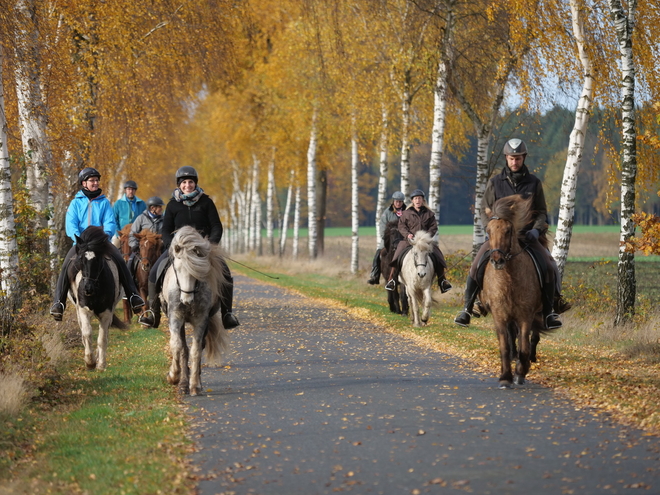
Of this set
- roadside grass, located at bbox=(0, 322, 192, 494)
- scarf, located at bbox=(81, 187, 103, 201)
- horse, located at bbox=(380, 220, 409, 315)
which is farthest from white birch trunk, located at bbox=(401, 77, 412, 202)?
roadside grass, located at bbox=(0, 322, 192, 494)

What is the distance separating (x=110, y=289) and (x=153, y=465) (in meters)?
6.00

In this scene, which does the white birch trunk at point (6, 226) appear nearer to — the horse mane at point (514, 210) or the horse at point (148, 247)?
the horse at point (148, 247)

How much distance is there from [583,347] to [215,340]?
631cm

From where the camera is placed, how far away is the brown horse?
33.5ft

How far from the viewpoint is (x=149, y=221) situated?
1747cm

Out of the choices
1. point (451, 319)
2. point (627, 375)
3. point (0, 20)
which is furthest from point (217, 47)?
point (627, 375)

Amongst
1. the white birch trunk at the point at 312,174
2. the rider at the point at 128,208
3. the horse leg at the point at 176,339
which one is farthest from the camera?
the white birch trunk at the point at 312,174

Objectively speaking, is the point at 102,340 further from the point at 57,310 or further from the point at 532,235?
the point at 532,235

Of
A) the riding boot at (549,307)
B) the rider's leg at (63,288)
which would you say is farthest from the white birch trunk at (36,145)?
the riding boot at (549,307)

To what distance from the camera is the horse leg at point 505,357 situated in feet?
33.0

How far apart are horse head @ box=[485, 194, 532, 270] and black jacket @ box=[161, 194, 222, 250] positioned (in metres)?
3.32

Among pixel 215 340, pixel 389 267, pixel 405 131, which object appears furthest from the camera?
pixel 405 131

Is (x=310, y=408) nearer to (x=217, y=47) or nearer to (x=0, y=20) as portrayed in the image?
(x=0, y=20)

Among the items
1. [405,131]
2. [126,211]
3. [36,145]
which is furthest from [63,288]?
[405,131]
